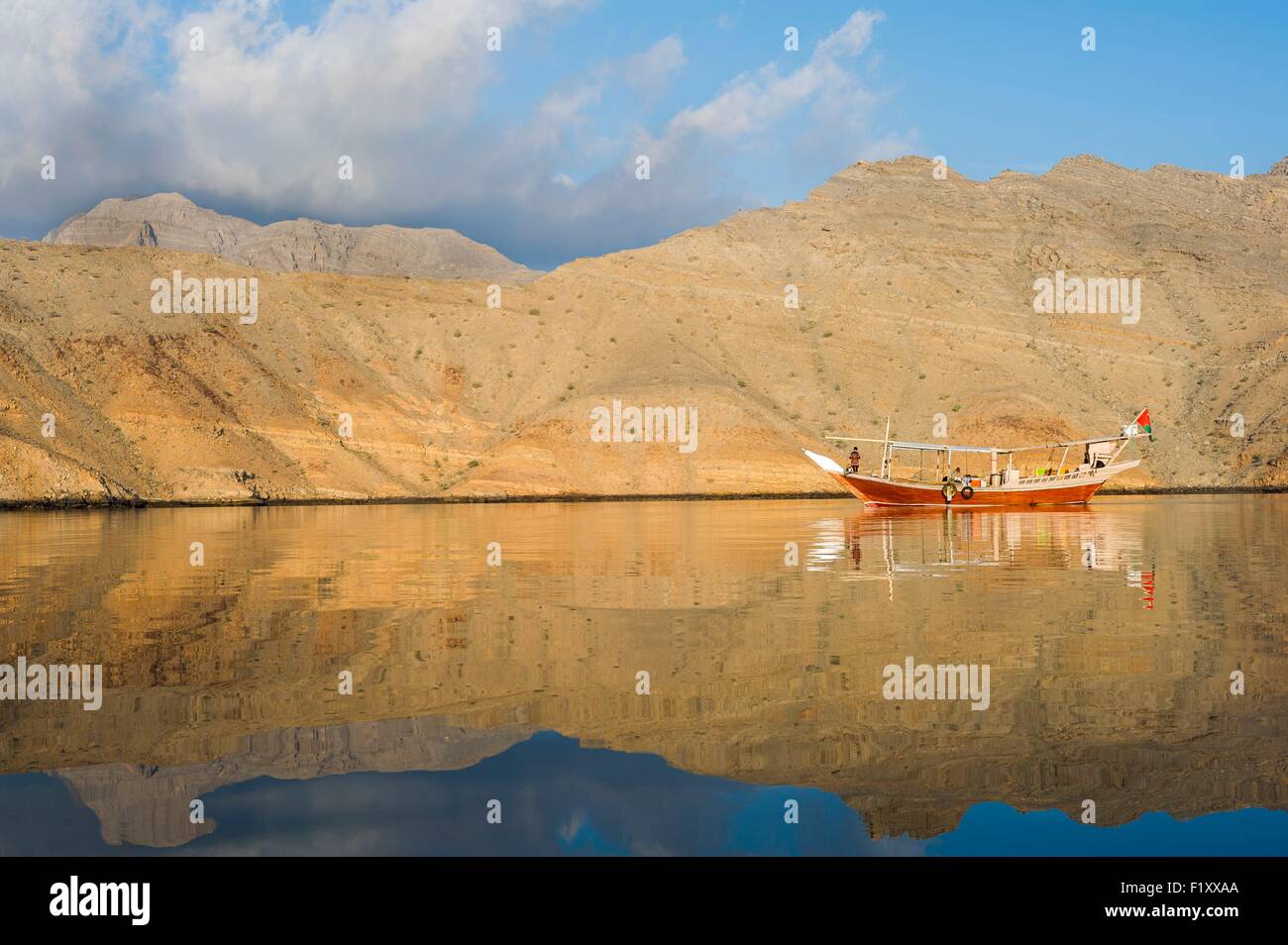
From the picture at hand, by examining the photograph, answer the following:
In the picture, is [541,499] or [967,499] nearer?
[967,499]

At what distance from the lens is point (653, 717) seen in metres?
9.84

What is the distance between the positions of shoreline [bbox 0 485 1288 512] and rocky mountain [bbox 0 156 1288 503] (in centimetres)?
64

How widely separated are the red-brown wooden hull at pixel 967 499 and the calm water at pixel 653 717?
3976 centimetres

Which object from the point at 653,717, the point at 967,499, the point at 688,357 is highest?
the point at 688,357

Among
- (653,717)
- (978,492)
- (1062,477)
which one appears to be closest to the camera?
(653,717)

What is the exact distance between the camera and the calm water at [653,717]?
22.9ft

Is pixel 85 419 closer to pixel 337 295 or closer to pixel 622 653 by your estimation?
pixel 337 295

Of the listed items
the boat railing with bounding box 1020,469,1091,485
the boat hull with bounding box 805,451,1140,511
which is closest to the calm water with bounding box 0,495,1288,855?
the boat hull with bounding box 805,451,1140,511

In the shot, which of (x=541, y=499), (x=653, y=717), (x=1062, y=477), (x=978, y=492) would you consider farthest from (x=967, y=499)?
(x=653, y=717)

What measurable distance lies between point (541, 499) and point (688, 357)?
22036mm

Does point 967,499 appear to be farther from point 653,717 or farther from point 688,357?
point 653,717

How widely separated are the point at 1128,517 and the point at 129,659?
Answer: 4295cm
